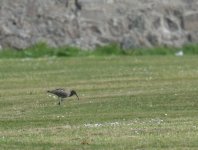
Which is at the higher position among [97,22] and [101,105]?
[97,22]

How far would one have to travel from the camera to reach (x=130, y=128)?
1850cm

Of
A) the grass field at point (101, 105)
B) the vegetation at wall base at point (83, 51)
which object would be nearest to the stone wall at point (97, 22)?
the vegetation at wall base at point (83, 51)

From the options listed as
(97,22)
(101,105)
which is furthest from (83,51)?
(101,105)

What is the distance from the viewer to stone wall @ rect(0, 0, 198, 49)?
4694 centimetres

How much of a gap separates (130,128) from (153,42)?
29577 millimetres

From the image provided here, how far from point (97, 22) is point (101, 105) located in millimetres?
24874

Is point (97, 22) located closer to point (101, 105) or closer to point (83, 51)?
point (83, 51)

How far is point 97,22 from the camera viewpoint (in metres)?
48.1

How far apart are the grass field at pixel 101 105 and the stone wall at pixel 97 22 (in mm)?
6949

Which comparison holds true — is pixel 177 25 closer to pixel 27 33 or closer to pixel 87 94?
pixel 27 33

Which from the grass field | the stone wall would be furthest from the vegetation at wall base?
the grass field

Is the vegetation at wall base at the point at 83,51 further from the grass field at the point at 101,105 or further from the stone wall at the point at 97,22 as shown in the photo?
the grass field at the point at 101,105

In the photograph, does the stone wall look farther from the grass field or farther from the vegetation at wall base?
the grass field

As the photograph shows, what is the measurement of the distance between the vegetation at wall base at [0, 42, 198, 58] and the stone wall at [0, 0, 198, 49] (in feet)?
1.75
